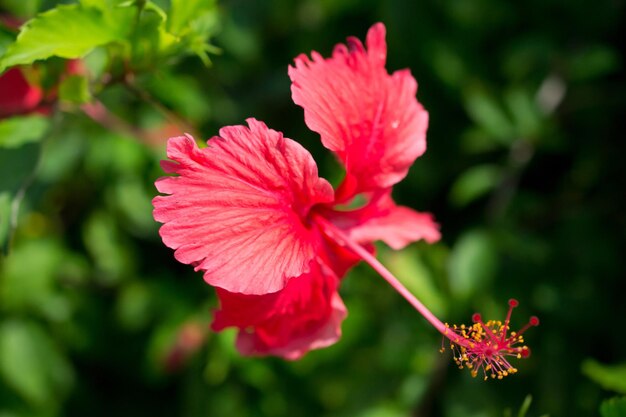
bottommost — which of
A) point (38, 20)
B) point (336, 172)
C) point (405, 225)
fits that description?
point (336, 172)

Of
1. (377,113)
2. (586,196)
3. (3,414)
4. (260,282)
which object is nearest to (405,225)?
(377,113)

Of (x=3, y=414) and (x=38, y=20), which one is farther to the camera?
(x=3, y=414)

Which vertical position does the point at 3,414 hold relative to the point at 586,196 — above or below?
above

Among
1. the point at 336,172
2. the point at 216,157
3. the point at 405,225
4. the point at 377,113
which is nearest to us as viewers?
the point at 216,157

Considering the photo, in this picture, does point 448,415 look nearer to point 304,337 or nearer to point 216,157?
point 304,337

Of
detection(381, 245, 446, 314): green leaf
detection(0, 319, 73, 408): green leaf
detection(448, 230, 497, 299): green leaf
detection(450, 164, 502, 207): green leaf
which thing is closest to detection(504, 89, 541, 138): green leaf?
detection(450, 164, 502, 207): green leaf

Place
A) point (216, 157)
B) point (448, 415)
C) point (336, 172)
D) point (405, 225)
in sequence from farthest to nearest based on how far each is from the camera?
point (336, 172), point (448, 415), point (405, 225), point (216, 157)

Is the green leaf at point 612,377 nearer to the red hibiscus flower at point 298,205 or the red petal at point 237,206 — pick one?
the red hibiscus flower at point 298,205

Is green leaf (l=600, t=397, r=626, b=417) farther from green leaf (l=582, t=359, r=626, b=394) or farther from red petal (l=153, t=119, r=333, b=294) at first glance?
red petal (l=153, t=119, r=333, b=294)
